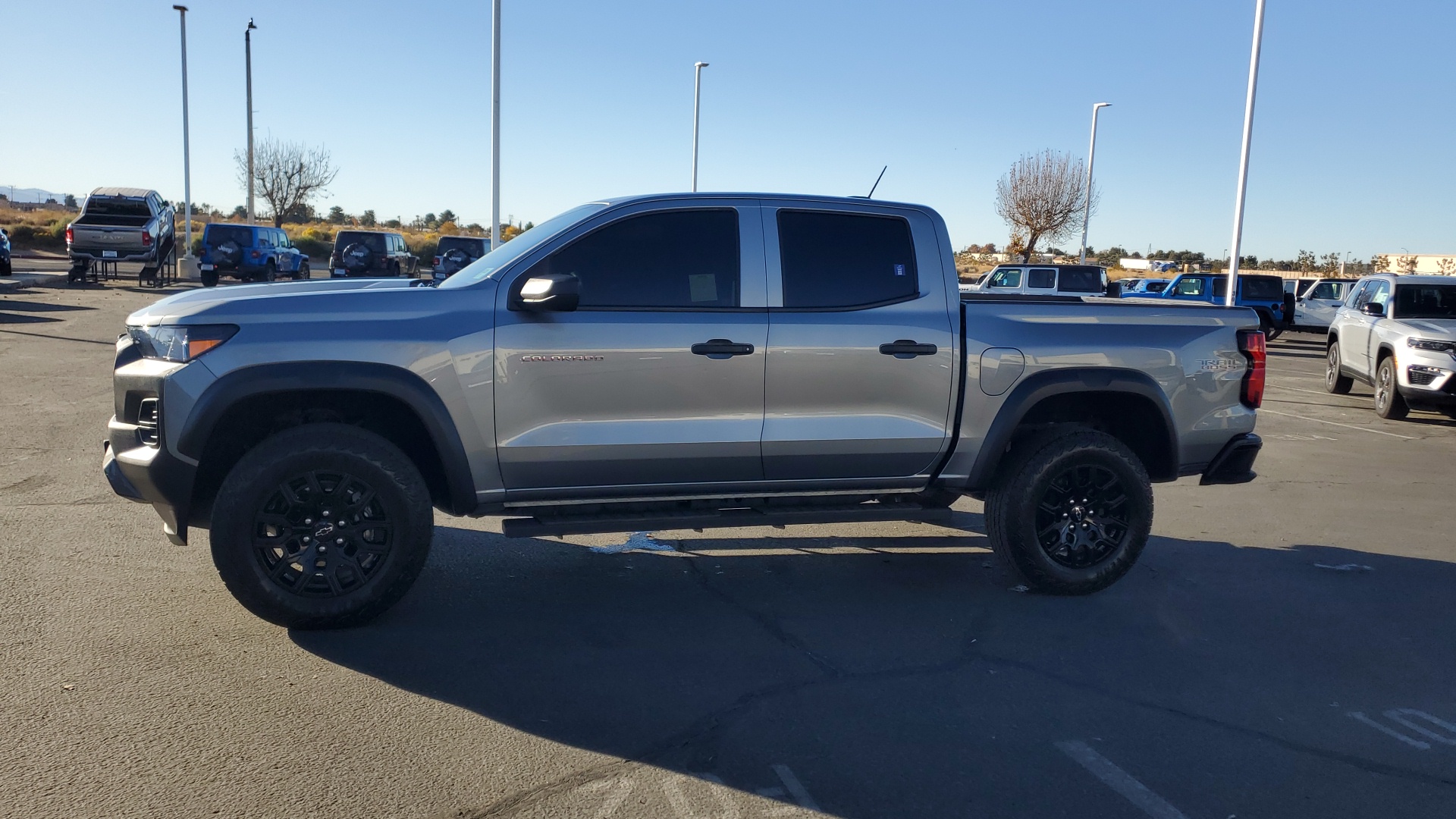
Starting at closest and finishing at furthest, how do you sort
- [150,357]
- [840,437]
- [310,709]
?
1. [310,709]
2. [150,357]
3. [840,437]

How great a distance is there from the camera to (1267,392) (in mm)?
15961

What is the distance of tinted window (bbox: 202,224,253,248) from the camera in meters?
28.5

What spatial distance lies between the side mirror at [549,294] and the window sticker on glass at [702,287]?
1.99 feet

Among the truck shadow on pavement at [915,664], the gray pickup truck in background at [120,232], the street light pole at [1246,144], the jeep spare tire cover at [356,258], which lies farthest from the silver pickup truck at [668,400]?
the gray pickup truck in background at [120,232]

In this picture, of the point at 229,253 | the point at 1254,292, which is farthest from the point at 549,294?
the point at 229,253

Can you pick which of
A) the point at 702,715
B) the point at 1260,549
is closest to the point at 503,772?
the point at 702,715

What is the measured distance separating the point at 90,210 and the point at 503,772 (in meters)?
29.2

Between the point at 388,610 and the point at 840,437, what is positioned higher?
the point at 840,437

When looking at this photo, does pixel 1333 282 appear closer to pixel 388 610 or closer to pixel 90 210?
pixel 388 610

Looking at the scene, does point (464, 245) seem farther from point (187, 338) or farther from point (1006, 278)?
point (187, 338)

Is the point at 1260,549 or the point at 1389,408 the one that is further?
the point at 1389,408

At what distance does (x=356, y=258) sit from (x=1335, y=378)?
21886 mm

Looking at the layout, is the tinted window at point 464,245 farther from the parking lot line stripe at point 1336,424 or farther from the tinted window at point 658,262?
the tinted window at point 658,262

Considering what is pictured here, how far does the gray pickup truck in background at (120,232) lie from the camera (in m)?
26.5
